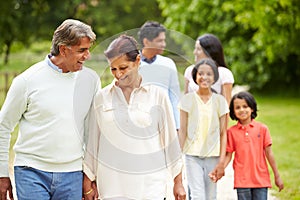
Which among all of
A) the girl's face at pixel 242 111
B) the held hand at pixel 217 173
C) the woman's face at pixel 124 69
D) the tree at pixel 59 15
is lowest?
the held hand at pixel 217 173

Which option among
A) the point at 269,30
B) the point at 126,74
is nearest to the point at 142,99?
the point at 126,74

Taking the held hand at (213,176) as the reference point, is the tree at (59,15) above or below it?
above

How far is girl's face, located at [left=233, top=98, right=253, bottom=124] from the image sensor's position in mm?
5523

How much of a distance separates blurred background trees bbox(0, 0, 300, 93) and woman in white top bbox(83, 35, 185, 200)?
341 centimetres

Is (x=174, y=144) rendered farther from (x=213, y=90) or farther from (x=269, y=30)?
(x=269, y=30)

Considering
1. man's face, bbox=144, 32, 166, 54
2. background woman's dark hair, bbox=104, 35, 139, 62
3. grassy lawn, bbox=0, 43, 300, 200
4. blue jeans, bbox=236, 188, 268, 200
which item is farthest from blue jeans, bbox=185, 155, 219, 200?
background woman's dark hair, bbox=104, 35, 139, 62

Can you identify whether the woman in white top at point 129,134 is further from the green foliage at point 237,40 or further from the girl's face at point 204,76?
the green foliage at point 237,40

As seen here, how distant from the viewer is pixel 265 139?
215 inches

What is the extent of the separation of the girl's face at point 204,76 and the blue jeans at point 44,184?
1.83 m

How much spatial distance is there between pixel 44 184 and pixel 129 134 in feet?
1.99

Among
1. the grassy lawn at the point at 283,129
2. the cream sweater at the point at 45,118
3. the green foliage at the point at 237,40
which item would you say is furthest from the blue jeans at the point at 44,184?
the green foliage at the point at 237,40

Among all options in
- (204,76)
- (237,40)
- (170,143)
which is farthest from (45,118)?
(237,40)

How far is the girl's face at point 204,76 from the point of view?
5.47 meters

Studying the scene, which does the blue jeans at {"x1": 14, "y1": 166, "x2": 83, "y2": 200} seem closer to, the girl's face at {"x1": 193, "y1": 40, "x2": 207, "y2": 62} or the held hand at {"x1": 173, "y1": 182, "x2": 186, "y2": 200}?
the held hand at {"x1": 173, "y1": 182, "x2": 186, "y2": 200}
